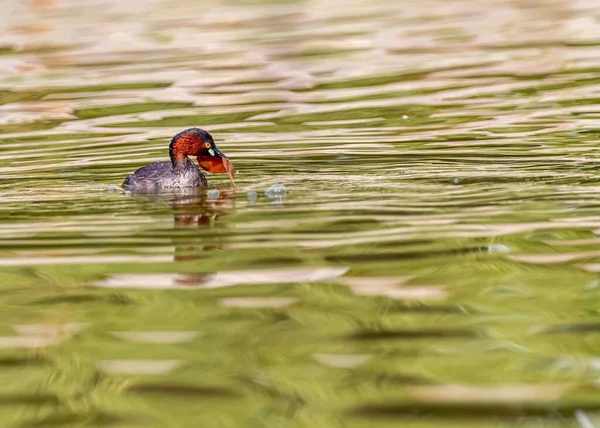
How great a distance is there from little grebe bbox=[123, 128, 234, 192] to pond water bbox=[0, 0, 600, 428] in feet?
0.80

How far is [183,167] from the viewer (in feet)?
40.0

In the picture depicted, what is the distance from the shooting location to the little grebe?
1166cm

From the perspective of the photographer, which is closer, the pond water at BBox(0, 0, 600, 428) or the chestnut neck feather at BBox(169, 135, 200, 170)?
the pond water at BBox(0, 0, 600, 428)

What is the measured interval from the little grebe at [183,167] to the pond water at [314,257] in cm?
24

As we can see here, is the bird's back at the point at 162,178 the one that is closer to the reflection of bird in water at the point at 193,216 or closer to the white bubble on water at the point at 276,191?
the reflection of bird in water at the point at 193,216

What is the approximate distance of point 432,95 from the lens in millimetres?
17969

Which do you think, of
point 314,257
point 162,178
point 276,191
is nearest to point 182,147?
point 162,178

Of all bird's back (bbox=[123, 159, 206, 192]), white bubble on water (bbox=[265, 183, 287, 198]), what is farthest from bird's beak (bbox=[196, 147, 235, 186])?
white bubble on water (bbox=[265, 183, 287, 198])

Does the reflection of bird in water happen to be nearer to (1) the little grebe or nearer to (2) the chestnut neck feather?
(1) the little grebe

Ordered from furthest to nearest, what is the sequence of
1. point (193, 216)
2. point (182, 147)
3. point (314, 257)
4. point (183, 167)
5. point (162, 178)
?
point (182, 147) → point (183, 167) → point (162, 178) → point (193, 216) → point (314, 257)

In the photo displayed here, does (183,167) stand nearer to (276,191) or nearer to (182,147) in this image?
(182,147)

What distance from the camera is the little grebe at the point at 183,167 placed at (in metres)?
11.7

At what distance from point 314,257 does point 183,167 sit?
413 centimetres

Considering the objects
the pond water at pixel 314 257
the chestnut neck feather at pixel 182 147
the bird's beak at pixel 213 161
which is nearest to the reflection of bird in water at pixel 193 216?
the pond water at pixel 314 257
